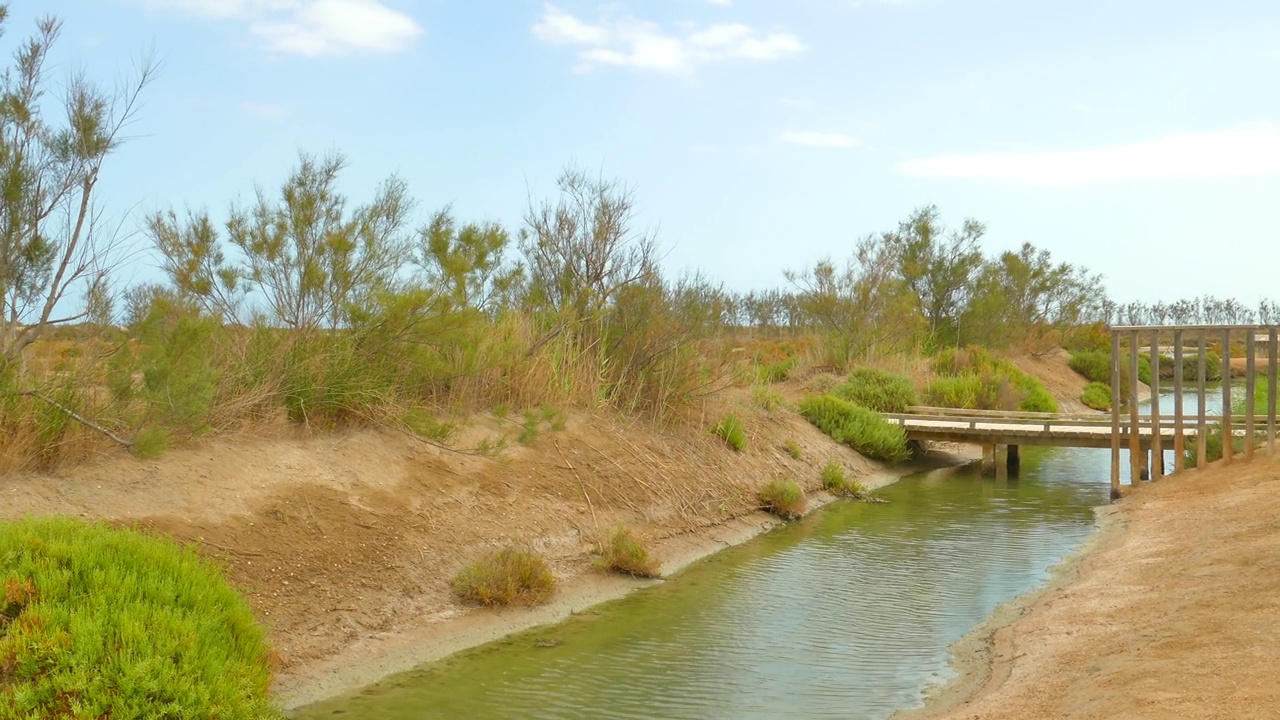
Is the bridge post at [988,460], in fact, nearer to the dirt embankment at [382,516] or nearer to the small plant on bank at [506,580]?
the dirt embankment at [382,516]

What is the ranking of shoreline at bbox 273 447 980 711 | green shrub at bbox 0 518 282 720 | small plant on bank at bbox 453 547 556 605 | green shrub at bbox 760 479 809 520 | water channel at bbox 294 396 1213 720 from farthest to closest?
green shrub at bbox 760 479 809 520 < small plant on bank at bbox 453 547 556 605 < shoreline at bbox 273 447 980 711 < water channel at bbox 294 396 1213 720 < green shrub at bbox 0 518 282 720

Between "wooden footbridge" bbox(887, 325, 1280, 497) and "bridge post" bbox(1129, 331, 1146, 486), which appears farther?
"bridge post" bbox(1129, 331, 1146, 486)

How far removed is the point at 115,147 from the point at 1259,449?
15737 mm

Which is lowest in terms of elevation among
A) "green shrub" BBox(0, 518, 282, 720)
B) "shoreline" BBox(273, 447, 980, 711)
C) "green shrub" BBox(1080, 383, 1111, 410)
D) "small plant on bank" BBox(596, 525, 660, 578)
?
"shoreline" BBox(273, 447, 980, 711)

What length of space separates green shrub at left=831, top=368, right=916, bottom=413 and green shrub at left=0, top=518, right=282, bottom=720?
18.0 meters

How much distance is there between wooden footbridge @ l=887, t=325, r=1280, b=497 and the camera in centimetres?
1675

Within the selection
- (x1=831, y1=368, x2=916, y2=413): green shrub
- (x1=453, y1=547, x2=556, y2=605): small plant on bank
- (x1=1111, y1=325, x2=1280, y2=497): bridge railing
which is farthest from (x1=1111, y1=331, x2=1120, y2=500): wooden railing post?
(x1=453, y1=547, x2=556, y2=605): small plant on bank

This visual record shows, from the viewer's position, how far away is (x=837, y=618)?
10781mm

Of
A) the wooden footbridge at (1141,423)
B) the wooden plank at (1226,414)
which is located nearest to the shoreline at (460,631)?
the wooden footbridge at (1141,423)

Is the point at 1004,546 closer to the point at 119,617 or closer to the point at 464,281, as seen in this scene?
the point at 464,281

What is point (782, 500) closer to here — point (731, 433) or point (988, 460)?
point (731, 433)

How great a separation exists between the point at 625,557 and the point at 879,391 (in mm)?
13595

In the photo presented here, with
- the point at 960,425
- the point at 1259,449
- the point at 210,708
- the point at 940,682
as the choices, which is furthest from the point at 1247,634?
the point at 960,425

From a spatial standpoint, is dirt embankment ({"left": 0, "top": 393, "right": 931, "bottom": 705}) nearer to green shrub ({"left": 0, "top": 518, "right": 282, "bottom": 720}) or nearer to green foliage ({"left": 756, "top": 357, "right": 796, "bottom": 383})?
green shrub ({"left": 0, "top": 518, "right": 282, "bottom": 720})
